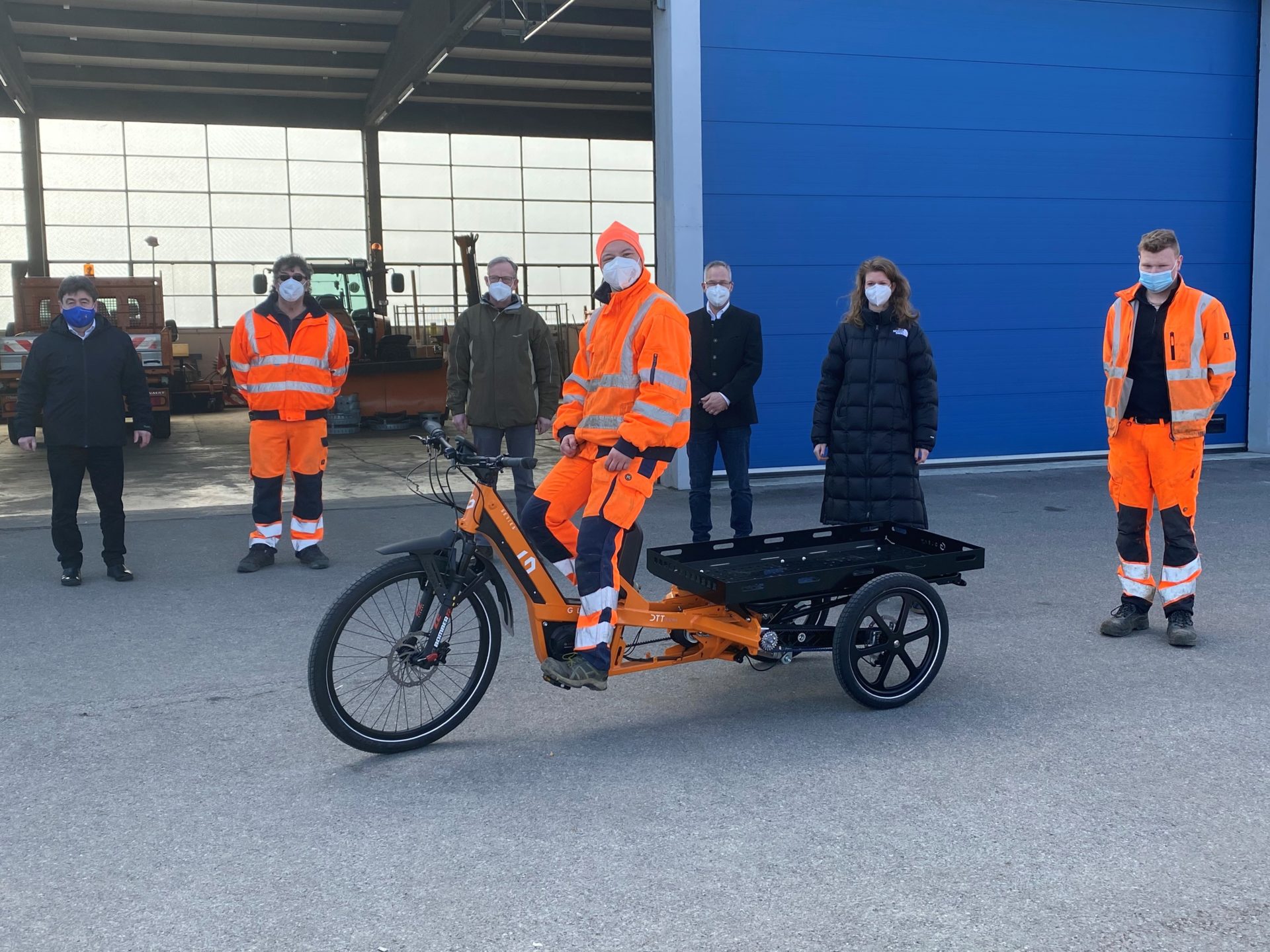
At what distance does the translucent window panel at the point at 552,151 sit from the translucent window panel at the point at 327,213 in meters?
4.52

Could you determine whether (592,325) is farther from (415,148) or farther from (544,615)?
(415,148)

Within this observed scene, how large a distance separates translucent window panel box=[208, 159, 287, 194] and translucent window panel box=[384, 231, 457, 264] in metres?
2.88

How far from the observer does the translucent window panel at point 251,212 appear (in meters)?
29.7

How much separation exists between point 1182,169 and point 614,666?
1044 centimetres

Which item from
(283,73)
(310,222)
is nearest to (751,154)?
(283,73)

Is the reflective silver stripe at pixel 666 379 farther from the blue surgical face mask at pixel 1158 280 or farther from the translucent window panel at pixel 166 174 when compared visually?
the translucent window panel at pixel 166 174

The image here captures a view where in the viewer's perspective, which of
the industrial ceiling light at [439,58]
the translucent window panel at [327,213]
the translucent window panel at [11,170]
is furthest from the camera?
the translucent window panel at [327,213]

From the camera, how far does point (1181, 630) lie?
5.50 m

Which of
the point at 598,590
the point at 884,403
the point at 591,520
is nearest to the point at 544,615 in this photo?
the point at 598,590

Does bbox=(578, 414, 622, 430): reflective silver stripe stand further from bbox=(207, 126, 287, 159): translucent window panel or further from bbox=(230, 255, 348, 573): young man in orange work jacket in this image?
bbox=(207, 126, 287, 159): translucent window panel

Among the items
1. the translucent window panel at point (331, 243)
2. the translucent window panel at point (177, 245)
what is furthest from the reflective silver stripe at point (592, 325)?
the translucent window panel at point (177, 245)

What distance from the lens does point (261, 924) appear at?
9.81 ft

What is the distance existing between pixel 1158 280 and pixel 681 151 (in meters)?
5.80

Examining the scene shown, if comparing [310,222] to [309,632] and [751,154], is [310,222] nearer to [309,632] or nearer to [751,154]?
[751,154]
